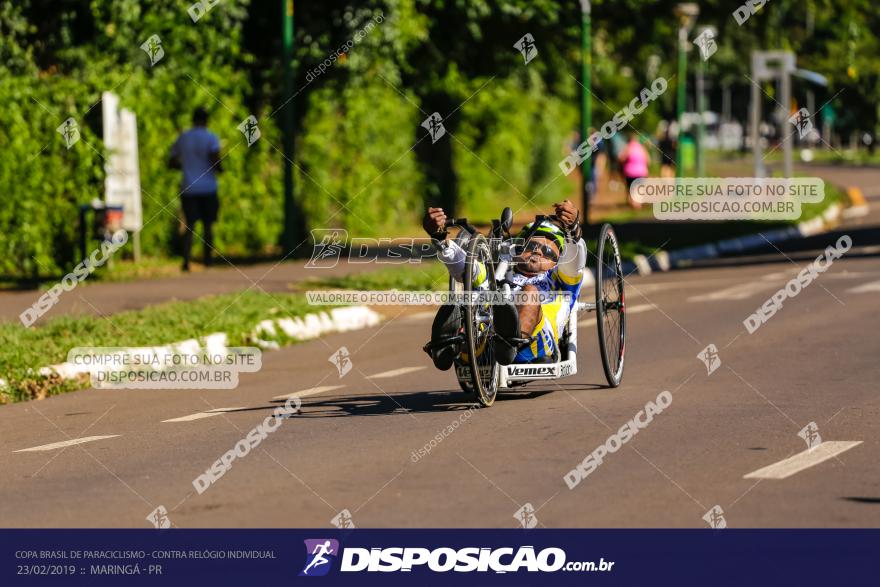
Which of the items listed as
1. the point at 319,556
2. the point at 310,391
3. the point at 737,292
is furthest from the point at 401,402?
the point at 737,292

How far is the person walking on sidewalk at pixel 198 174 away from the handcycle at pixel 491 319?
949cm

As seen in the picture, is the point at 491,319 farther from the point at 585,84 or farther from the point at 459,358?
the point at 585,84

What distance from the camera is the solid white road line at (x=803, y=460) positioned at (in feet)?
26.5

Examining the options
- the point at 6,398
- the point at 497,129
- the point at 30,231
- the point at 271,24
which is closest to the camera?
the point at 6,398

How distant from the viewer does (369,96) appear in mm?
26594

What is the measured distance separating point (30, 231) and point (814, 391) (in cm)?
1098

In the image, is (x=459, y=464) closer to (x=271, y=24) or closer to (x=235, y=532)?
(x=235, y=532)

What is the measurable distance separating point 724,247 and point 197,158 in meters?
9.66

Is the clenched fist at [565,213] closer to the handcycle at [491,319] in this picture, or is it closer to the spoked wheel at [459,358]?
the handcycle at [491,319]

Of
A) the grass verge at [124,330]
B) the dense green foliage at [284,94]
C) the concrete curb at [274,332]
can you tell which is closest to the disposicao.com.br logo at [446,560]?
the grass verge at [124,330]

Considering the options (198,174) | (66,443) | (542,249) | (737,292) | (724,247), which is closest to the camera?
(66,443)

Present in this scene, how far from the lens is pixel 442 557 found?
6520mm

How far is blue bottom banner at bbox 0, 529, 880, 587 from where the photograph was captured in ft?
20.7

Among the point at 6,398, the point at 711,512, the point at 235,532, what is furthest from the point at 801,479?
the point at 6,398
